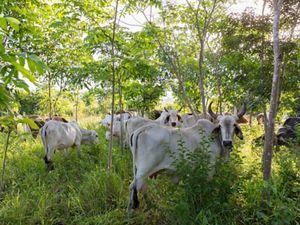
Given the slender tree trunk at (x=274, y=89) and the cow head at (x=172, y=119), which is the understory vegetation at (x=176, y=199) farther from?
the cow head at (x=172, y=119)

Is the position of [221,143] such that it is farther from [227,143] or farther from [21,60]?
[21,60]

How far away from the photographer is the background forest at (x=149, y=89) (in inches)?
136

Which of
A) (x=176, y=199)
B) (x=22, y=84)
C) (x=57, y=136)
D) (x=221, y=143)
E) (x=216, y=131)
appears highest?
(x=22, y=84)

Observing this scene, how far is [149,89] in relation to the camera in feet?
27.9

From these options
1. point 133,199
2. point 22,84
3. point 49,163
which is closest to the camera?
point 22,84

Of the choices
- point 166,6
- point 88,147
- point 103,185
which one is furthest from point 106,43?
point 88,147

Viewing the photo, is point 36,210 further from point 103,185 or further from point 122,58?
point 122,58

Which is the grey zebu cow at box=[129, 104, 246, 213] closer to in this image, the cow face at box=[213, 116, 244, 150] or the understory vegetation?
the cow face at box=[213, 116, 244, 150]

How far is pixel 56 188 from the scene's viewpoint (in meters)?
5.16

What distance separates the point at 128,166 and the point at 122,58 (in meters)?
2.13

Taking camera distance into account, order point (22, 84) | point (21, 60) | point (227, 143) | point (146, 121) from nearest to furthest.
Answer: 1. point (21, 60)
2. point (22, 84)
3. point (227, 143)
4. point (146, 121)

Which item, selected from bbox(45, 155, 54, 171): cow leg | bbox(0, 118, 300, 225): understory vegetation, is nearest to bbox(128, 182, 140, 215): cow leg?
bbox(0, 118, 300, 225): understory vegetation

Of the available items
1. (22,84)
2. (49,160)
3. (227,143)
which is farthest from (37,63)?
(49,160)

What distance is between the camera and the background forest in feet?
11.3
